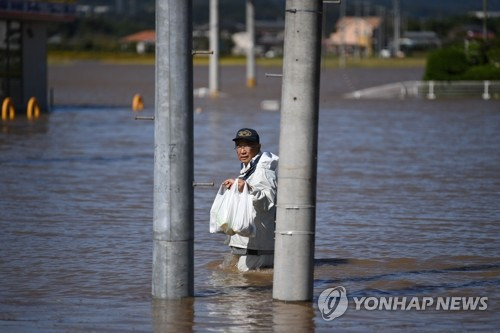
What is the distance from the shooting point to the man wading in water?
1091 centimetres

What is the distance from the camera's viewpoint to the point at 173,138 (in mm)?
9539

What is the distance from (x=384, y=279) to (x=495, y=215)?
4.56 metres

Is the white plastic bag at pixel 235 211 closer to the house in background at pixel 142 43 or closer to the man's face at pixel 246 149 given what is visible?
the man's face at pixel 246 149

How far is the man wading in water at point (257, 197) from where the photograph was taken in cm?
1091

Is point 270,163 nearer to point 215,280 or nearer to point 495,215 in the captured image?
point 215,280

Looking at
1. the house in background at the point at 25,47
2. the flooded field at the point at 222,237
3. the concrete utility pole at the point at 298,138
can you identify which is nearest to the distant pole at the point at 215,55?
the house in background at the point at 25,47

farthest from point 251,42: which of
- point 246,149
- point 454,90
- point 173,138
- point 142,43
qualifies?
point 142,43

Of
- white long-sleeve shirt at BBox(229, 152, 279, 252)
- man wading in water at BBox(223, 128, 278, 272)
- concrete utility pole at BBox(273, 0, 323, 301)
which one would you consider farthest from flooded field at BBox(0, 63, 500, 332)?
concrete utility pole at BBox(273, 0, 323, 301)

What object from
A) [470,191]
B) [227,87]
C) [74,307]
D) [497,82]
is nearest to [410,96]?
[497,82]

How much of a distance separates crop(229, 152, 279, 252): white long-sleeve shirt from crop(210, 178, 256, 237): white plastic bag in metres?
0.16

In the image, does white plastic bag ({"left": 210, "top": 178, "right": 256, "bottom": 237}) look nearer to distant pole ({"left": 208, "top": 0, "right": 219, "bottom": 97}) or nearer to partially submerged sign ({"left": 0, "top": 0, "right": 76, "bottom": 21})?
partially submerged sign ({"left": 0, "top": 0, "right": 76, "bottom": 21})

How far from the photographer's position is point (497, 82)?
157 ft

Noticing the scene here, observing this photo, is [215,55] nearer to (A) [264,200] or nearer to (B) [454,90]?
(B) [454,90]

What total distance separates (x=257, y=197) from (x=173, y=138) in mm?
1530
